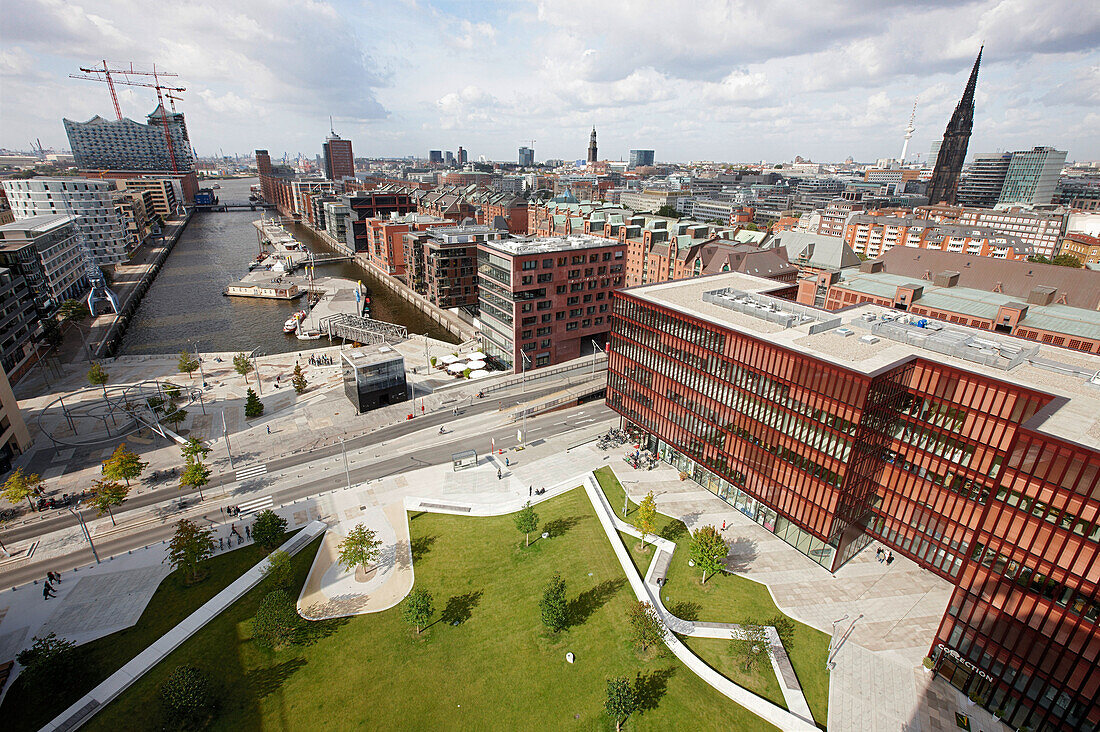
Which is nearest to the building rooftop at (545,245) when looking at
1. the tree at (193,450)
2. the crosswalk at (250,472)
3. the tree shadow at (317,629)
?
the crosswalk at (250,472)

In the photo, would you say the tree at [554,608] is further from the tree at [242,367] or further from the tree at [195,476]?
the tree at [242,367]

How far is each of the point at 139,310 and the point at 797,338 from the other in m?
161

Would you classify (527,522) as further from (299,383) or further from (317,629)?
(299,383)

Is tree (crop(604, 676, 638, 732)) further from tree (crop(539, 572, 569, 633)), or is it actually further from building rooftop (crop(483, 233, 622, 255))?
building rooftop (crop(483, 233, 622, 255))

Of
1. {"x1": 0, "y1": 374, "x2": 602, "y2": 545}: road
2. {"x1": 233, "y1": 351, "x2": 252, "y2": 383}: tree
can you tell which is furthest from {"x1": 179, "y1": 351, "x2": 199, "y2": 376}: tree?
{"x1": 0, "y1": 374, "x2": 602, "y2": 545}: road

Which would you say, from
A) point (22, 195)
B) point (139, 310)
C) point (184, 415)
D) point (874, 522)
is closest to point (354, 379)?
point (184, 415)

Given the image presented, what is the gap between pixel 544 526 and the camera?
54.7 m

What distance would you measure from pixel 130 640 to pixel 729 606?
5159cm

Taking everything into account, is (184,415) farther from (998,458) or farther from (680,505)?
(998,458)

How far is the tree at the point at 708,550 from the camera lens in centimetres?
4531

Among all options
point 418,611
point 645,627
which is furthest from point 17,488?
point 645,627

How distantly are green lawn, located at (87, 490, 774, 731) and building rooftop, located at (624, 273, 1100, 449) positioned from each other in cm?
2934

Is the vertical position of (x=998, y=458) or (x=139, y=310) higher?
(x=998, y=458)

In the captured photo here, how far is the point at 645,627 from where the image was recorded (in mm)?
39531
